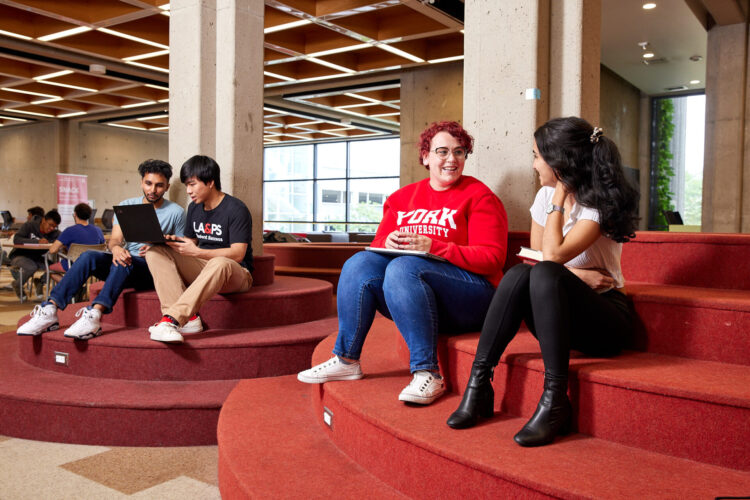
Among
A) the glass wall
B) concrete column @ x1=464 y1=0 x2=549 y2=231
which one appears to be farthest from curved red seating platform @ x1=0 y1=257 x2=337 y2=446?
the glass wall

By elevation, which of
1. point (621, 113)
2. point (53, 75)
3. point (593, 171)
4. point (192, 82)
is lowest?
point (593, 171)

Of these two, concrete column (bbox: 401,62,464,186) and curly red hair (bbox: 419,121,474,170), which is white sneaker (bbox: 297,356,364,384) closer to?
curly red hair (bbox: 419,121,474,170)

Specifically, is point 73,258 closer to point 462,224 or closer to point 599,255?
point 462,224

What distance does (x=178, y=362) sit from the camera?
121 inches

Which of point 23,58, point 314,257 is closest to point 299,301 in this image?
point 314,257

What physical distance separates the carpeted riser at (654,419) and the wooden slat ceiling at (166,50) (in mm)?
5853

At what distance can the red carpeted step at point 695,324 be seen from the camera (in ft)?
6.14

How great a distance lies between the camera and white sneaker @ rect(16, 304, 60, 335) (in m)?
3.26

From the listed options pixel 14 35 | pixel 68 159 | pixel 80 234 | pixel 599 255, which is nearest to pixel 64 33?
pixel 14 35

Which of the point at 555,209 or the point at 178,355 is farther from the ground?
the point at 555,209

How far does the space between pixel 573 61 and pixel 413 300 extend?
1.80 metres

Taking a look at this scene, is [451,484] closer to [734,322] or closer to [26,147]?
[734,322]

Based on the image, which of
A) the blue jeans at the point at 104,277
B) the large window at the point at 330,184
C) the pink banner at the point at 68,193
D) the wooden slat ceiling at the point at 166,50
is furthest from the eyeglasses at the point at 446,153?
the large window at the point at 330,184

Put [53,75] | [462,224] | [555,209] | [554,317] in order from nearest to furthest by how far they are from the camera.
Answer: [554,317] < [555,209] < [462,224] < [53,75]
